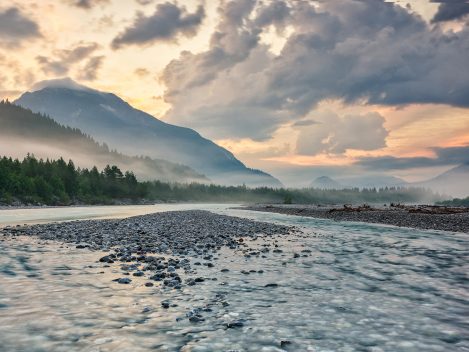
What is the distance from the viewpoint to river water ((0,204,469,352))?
8336 mm

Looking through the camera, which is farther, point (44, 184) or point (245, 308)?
point (44, 184)

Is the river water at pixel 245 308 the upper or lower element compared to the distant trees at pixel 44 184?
lower

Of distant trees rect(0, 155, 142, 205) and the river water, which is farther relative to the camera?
distant trees rect(0, 155, 142, 205)

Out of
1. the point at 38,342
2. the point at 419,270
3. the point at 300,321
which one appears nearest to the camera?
the point at 38,342

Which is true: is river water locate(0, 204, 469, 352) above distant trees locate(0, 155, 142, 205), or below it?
below

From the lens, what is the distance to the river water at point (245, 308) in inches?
328

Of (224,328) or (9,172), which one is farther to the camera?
(9,172)

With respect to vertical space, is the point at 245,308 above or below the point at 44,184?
below

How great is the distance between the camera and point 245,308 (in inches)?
430

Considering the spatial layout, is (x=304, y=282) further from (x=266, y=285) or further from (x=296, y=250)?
(x=296, y=250)

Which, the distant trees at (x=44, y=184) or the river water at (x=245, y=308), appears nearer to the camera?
the river water at (x=245, y=308)

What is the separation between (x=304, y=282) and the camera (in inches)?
579

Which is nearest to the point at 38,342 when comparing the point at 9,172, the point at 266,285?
the point at 266,285

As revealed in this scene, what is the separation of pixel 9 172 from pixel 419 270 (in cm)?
15480
